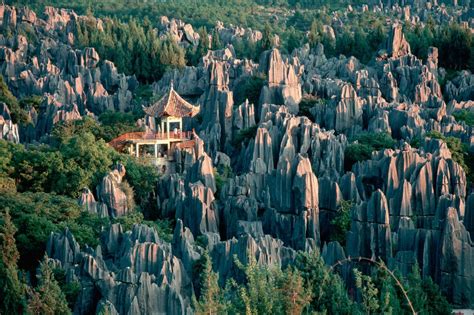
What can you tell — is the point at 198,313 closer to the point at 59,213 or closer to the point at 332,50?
the point at 59,213

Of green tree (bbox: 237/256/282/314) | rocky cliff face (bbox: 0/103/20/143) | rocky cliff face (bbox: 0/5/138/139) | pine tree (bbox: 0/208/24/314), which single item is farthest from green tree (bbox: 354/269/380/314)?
rocky cliff face (bbox: 0/5/138/139)

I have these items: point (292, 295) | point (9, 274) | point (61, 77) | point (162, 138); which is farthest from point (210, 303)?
point (61, 77)

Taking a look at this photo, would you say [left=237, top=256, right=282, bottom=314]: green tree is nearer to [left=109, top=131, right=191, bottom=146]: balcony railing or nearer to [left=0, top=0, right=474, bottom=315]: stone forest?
[left=0, top=0, right=474, bottom=315]: stone forest

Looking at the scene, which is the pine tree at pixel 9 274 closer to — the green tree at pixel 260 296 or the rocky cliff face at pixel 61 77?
the green tree at pixel 260 296

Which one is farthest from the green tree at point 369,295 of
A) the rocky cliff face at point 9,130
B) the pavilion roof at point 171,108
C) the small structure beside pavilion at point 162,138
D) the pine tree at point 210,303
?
the rocky cliff face at point 9,130

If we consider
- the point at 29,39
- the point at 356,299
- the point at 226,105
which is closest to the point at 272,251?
the point at 356,299

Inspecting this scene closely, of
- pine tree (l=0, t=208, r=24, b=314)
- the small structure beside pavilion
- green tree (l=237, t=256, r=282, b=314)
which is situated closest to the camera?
green tree (l=237, t=256, r=282, b=314)

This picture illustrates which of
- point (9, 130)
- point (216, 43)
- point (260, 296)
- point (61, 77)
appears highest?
point (216, 43)

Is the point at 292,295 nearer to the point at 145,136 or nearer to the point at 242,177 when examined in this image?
the point at 242,177
